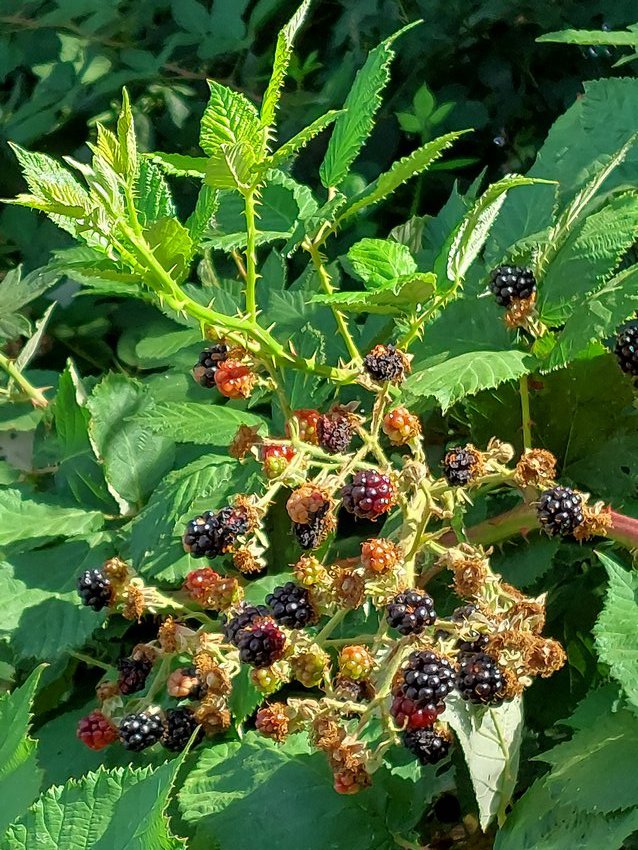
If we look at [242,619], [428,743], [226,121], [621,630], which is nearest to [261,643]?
[242,619]

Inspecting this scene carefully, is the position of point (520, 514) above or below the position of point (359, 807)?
above

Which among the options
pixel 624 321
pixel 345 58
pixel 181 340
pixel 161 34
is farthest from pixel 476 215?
pixel 161 34

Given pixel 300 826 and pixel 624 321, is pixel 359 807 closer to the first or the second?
pixel 300 826

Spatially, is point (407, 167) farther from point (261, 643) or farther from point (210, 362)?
point (261, 643)

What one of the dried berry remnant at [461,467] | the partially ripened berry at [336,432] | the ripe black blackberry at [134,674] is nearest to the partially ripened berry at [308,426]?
the partially ripened berry at [336,432]

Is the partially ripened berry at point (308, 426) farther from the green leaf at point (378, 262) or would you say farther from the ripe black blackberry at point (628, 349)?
the ripe black blackberry at point (628, 349)

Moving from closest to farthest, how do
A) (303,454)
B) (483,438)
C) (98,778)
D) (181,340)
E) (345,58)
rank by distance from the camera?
A: (98,778) → (303,454) → (483,438) → (181,340) → (345,58)

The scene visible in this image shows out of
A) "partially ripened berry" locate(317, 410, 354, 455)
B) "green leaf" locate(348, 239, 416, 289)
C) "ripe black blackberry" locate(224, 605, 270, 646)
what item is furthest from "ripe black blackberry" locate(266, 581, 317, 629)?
"green leaf" locate(348, 239, 416, 289)
